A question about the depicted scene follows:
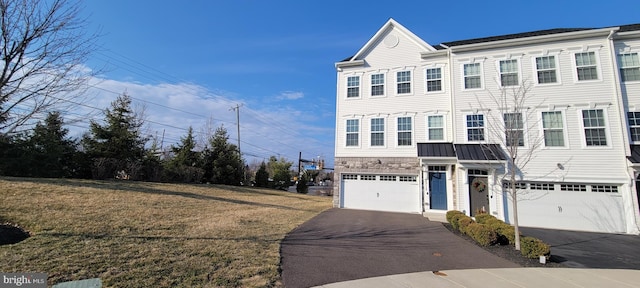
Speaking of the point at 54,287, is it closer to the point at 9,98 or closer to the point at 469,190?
the point at 9,98

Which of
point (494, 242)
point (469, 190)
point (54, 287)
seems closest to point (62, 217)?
point (54, 287)

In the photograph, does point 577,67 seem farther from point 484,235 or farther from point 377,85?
point 484,235

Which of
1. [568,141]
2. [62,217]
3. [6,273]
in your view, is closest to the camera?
[6,273]

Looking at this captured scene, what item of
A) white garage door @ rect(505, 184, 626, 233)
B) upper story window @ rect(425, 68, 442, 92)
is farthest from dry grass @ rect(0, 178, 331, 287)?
white garage door @ rect(505, 184, 626, 233)

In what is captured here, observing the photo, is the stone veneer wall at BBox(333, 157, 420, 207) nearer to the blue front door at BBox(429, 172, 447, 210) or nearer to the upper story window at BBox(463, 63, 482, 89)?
the blue front door at BBox(429, 172, 447, 210)

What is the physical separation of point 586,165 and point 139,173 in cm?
2549

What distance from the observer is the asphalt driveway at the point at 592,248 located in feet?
23.2

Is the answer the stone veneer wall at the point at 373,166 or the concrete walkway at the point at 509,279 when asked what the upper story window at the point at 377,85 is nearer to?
the stone veneer wall at the point at 373,166

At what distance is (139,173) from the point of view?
19531 millimetres

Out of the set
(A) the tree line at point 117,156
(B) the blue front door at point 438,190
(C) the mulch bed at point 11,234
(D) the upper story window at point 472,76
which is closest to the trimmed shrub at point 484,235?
(B) the blue front door at point 438,190

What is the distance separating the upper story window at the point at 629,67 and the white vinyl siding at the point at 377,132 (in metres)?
11.0

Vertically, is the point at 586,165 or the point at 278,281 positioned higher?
the point at 586,165

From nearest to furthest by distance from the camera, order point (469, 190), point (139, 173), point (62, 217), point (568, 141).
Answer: point (62, 217), point (568, 141), point (469, 190), point (139, 173)

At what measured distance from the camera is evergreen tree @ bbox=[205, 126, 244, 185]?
24844 mm
